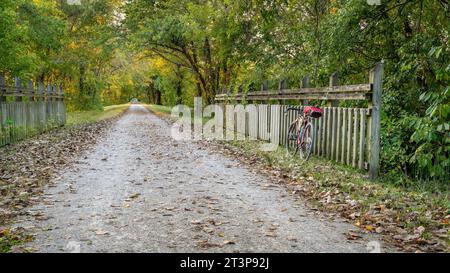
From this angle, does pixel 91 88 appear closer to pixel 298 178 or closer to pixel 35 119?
pixel 35 119

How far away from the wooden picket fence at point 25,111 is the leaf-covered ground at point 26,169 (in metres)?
0.50

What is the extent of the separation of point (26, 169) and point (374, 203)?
662 cm

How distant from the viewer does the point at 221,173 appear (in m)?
8.29

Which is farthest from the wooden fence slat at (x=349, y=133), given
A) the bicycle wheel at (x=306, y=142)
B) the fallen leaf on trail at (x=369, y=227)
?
the fallen leaf on trail at (x=369, y=227)

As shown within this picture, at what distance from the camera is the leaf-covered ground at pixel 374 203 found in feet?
14.7

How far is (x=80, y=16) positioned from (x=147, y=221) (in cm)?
3063

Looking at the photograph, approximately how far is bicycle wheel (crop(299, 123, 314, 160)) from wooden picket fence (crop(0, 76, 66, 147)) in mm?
8483

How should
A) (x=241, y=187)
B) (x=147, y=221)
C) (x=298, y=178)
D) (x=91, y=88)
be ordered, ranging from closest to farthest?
(x=147, y=221) → (x=241, y=187) → (x=298, y=178) → (x=91, y=88)

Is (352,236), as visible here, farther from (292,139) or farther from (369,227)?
(292,139)


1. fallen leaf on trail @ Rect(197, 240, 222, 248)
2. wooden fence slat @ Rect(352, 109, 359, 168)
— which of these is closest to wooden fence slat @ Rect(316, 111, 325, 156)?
wooden fence slat @ Rect(352, 109, 359, 168)

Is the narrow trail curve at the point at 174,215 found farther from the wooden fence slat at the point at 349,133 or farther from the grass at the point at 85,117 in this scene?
the grass at the point at 85,117

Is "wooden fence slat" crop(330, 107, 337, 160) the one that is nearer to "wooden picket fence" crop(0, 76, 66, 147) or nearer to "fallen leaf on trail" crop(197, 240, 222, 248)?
"fallen leaf on trail" crop(197, 240, 222, 248)
